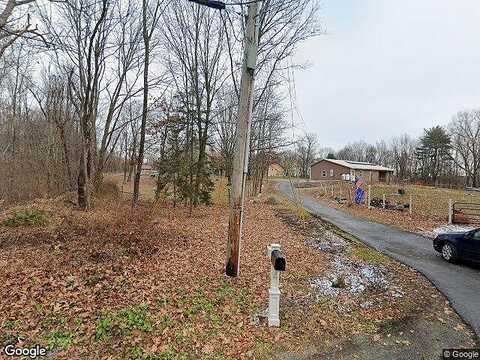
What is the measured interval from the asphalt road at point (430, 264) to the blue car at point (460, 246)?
0.26 m

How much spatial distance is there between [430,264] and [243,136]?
6975mm

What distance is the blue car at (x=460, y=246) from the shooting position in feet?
27.7

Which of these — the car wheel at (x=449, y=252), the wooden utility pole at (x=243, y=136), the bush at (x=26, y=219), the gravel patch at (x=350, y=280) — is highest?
the wooden utility pole at (x=243, y=136)

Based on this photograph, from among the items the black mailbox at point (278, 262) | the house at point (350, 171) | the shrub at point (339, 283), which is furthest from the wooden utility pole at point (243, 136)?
the house at point (350, 171)

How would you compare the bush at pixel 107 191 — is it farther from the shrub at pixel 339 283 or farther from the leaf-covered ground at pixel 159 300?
the shrub at pixel 339 283

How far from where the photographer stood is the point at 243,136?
6.17 meters

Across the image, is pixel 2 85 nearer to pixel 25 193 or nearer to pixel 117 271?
pixel 25 193

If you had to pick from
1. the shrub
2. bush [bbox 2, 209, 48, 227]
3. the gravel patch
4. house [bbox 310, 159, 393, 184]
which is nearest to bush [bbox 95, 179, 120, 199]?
bush [bbox 2, 209, 48, 227]

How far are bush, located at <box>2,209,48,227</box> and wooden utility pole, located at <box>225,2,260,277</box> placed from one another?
24.4ft

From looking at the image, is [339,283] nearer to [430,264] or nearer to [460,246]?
[430,264]

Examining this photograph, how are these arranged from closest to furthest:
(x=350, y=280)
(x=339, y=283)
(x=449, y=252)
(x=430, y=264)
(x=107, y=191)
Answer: (x=339, y=283) < (x=350, y=280) < (x=430, y=264) < (x=449, y=252) < (x=107, y=191)

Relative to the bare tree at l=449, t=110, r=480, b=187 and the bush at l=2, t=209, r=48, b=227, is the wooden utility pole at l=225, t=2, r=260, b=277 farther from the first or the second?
the bare tree at l=449, t=110, r=480, b=187

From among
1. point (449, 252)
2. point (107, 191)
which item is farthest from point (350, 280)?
point (107, 191)

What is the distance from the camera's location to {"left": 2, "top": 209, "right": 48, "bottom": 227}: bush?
32.0 ft
